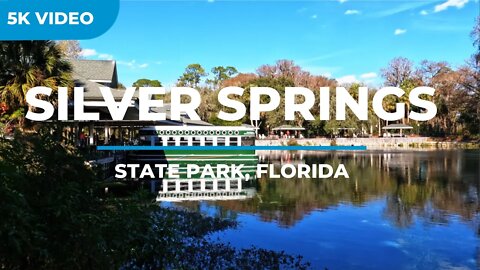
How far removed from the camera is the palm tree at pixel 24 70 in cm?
1892

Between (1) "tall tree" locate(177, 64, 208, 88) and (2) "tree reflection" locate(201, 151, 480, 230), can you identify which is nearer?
(2) "tree reflection" locate(201, 151, 480, 230)

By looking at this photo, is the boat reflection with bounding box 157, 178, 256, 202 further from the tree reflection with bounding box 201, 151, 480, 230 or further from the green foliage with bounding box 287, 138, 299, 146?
the green foliage with bounding box 287, 138, 299, 146

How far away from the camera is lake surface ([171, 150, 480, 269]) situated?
10516 mm

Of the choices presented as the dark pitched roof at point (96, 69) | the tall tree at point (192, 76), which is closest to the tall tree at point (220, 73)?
the tall tree at point (192, 76)

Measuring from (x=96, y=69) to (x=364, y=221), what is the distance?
27.2m

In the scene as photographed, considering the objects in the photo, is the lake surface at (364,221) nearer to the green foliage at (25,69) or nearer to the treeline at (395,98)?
the green foliage at (25,69)

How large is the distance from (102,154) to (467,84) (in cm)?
4820

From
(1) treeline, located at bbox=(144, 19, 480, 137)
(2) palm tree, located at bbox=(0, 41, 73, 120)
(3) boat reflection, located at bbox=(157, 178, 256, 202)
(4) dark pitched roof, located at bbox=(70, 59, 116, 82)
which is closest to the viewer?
(3) boat reflection, located at bbox=(157, 178, 256, 202)

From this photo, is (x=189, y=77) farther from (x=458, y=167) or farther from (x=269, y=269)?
(x=269, y=269)

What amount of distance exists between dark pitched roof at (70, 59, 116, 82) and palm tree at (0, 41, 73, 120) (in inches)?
558

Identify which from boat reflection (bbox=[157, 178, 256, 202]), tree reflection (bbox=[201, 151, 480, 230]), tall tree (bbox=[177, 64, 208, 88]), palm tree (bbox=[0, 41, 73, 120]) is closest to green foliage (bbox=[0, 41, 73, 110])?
palm tree (bbox=[0, 41, 73, 120])

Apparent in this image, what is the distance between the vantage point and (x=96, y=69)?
117ft

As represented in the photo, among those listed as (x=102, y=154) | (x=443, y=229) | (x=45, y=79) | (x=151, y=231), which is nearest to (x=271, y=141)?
(x=102, y=154)

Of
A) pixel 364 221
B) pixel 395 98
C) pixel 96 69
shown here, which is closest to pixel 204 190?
pixel 364 221
